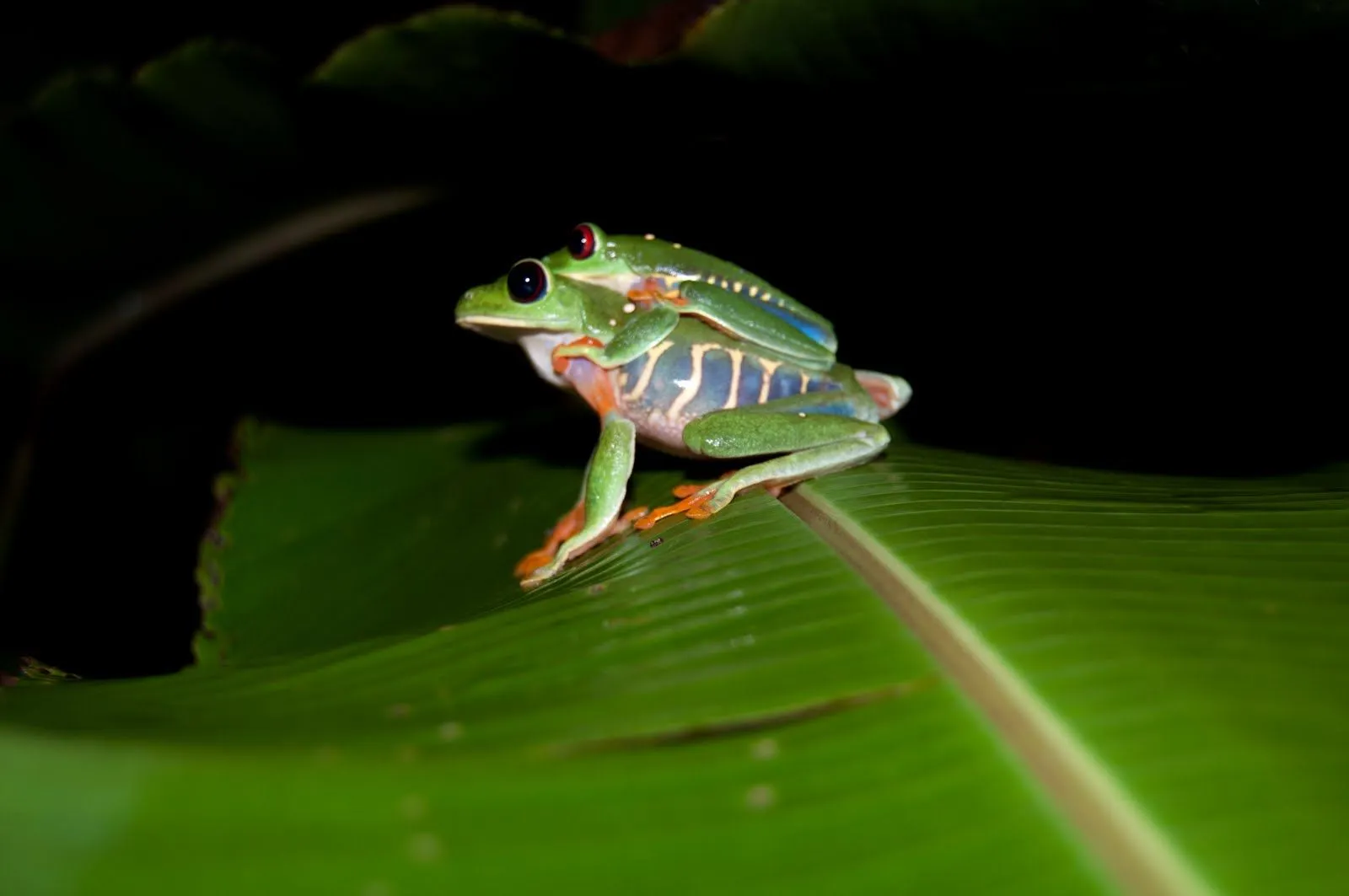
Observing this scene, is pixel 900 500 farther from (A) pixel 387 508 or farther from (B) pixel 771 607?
(A) pixel 387 508

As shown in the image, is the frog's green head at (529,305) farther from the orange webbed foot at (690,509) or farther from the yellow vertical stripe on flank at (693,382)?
the orange webbed foot at (690,509)

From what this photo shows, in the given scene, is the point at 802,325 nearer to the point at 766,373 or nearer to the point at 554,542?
the point at 766,373

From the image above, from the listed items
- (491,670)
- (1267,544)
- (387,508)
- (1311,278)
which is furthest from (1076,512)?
(387,508)

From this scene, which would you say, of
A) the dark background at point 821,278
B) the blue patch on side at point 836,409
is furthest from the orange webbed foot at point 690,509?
the dark background at point 821,278

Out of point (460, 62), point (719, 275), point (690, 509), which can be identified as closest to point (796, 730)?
point (690, 509)

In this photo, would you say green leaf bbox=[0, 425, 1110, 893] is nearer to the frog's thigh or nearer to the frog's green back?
the frog's thigh

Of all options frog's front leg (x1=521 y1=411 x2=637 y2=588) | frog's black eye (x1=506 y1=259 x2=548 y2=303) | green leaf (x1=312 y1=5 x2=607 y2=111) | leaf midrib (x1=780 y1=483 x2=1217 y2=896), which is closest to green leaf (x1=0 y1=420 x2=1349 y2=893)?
leaf midrib (x1=780 y1=483 x2=1217 y2=896)
